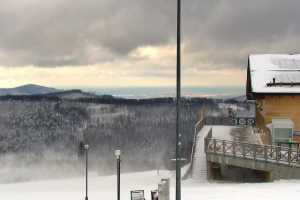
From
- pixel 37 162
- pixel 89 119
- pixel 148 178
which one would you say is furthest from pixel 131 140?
pixel 148 178

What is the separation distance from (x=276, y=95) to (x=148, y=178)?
14.6 meters

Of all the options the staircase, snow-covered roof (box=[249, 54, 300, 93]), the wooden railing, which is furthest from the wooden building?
the staircase

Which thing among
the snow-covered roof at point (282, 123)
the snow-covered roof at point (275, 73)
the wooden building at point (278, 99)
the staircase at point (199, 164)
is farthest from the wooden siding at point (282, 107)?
the staircase at point (199, 164)

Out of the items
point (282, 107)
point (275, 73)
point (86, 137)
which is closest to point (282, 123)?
point (282, 107)

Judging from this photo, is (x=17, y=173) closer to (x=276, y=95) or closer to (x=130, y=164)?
(x=130, y=164)

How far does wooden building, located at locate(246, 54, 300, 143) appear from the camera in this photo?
34.3 m

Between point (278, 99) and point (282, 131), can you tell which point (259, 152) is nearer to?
point (282, 131)

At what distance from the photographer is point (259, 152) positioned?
29312 millimetres

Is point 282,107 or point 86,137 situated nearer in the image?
point 282,107

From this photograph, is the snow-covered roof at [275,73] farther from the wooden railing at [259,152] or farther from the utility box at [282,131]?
the wooden railing at [259,152]

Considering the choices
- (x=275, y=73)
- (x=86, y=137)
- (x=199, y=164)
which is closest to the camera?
(x=199, y=164)

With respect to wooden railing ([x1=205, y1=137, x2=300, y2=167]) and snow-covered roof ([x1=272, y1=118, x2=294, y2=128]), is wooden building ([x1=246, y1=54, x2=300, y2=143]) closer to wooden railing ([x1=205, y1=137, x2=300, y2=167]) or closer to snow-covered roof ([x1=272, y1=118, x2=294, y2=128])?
snow-covered roof ([x1=272, y1=118, x2=294, y2=128])

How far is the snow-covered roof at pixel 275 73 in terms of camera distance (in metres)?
35.9

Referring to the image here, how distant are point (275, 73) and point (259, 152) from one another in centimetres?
1008
